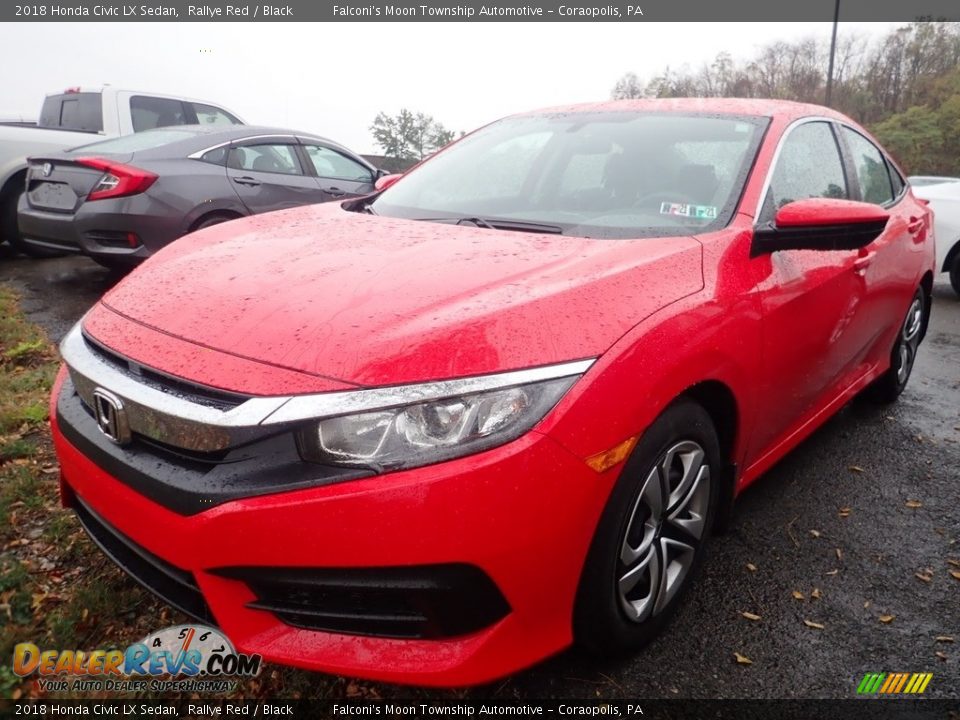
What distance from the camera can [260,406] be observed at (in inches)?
55.1

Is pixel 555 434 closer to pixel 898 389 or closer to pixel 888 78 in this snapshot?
pixel 898 389

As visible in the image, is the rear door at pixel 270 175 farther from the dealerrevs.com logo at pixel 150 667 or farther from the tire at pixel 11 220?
the dealerrevs.com logo at pixel 150 667

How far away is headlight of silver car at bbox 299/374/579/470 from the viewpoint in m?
1.38

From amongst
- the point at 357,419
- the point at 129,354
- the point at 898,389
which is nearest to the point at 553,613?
the point at 357,419

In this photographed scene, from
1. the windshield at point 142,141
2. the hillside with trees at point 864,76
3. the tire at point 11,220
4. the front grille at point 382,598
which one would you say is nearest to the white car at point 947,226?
the windshield at point 142,141

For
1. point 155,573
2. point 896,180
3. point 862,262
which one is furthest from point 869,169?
point 155,573

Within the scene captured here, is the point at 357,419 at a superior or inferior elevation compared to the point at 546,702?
superior

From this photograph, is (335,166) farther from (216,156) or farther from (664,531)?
(664,531)

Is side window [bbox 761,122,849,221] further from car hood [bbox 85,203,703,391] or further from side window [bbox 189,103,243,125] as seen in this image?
side window [bbox 189,103,243,125]

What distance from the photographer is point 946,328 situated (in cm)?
596

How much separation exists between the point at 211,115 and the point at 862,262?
7.96 m

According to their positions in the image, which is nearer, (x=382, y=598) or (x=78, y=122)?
(x=382, y=598)

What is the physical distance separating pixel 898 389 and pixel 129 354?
3.92 m

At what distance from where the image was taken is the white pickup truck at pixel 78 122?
633cm
